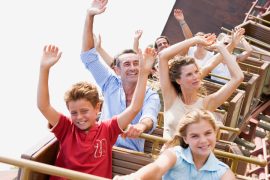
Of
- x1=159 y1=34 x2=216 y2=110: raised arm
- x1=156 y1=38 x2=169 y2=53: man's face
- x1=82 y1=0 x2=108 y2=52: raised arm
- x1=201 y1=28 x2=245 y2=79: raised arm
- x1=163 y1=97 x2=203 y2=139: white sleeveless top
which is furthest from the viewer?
x1=156 y1=38 x2=169 y2=53: man's face

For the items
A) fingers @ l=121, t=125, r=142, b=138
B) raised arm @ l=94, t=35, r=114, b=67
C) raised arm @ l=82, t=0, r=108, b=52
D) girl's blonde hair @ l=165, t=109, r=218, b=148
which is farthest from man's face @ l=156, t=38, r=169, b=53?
girl's blonde hair @ l=165, t=109, r=218, b=148

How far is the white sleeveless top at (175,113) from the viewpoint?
2.87 metres

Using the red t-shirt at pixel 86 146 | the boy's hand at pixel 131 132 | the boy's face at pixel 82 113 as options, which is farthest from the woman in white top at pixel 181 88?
the boy's face at pixel 82 113

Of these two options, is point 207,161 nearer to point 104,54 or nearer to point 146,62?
point 146,62

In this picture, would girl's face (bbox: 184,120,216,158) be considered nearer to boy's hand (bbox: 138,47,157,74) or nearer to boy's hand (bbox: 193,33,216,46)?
boy's hand (bbox: 138,47,157,74)

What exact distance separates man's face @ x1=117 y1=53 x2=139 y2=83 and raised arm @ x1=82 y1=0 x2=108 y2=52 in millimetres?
229

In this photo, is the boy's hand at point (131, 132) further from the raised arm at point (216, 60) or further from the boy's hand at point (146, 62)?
the raised arm at point (216, 60)

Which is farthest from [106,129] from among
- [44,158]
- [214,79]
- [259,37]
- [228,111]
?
[259,37]

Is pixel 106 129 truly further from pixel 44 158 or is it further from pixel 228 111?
pixel 228 111

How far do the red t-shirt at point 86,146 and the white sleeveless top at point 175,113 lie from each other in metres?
0.42

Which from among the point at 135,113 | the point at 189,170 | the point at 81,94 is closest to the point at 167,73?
the point at 135,113

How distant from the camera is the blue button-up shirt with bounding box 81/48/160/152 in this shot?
3031 millimetres

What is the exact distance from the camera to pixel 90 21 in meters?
3.09

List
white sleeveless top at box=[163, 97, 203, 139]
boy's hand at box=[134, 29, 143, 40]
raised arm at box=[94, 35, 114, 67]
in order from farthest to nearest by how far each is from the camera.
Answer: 1. boy's hand at box=[134, 29, 143, 40]
2. raised arm at box=[94, 35, 114, 67]
3. white sleeveless top at box=[163, 97, 203, 139]
